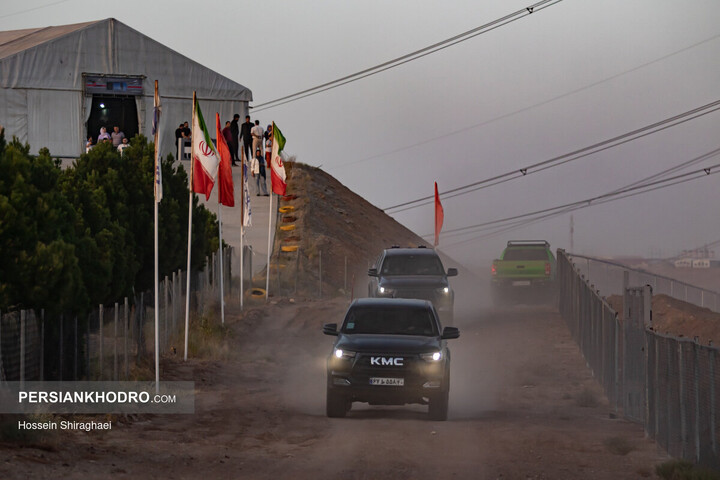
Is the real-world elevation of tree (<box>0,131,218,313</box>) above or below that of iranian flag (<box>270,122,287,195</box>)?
below

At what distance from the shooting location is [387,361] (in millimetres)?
17484

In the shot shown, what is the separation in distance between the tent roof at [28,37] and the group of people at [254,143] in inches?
352

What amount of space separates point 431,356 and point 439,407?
0.84 metres

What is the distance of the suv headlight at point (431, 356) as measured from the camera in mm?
17562

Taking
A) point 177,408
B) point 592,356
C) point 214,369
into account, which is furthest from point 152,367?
point 592,356

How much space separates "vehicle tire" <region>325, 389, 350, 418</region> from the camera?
17766mm

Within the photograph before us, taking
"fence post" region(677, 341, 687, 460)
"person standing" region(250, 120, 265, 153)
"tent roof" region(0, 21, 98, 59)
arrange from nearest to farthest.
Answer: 1. "fence post" region(677, 341, 687, 460)
2. "person standing" region(250, 120, 265, 153)
3. "tent roof" region(0, 21, 98, 59)

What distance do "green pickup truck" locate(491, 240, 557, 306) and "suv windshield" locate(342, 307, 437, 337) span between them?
23.6 metres

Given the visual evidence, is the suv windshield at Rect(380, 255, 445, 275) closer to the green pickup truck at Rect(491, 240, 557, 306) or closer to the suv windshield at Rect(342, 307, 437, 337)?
the green pickup truck at Rect(491, 240, 557, 306)

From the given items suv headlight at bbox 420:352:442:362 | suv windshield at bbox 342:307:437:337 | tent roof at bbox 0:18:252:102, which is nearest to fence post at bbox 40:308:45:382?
suv windshield at bbox 342:307:437:337

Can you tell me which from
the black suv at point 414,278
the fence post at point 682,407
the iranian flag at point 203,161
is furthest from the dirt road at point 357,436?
the iranian flag at point 203,161

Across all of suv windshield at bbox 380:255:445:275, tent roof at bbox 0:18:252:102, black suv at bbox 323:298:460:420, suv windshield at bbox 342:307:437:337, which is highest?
tent roof at bbox 0:18:252:102

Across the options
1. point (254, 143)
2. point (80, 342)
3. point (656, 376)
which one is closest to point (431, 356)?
point (656, 376)

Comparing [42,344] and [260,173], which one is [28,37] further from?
[42,344]
